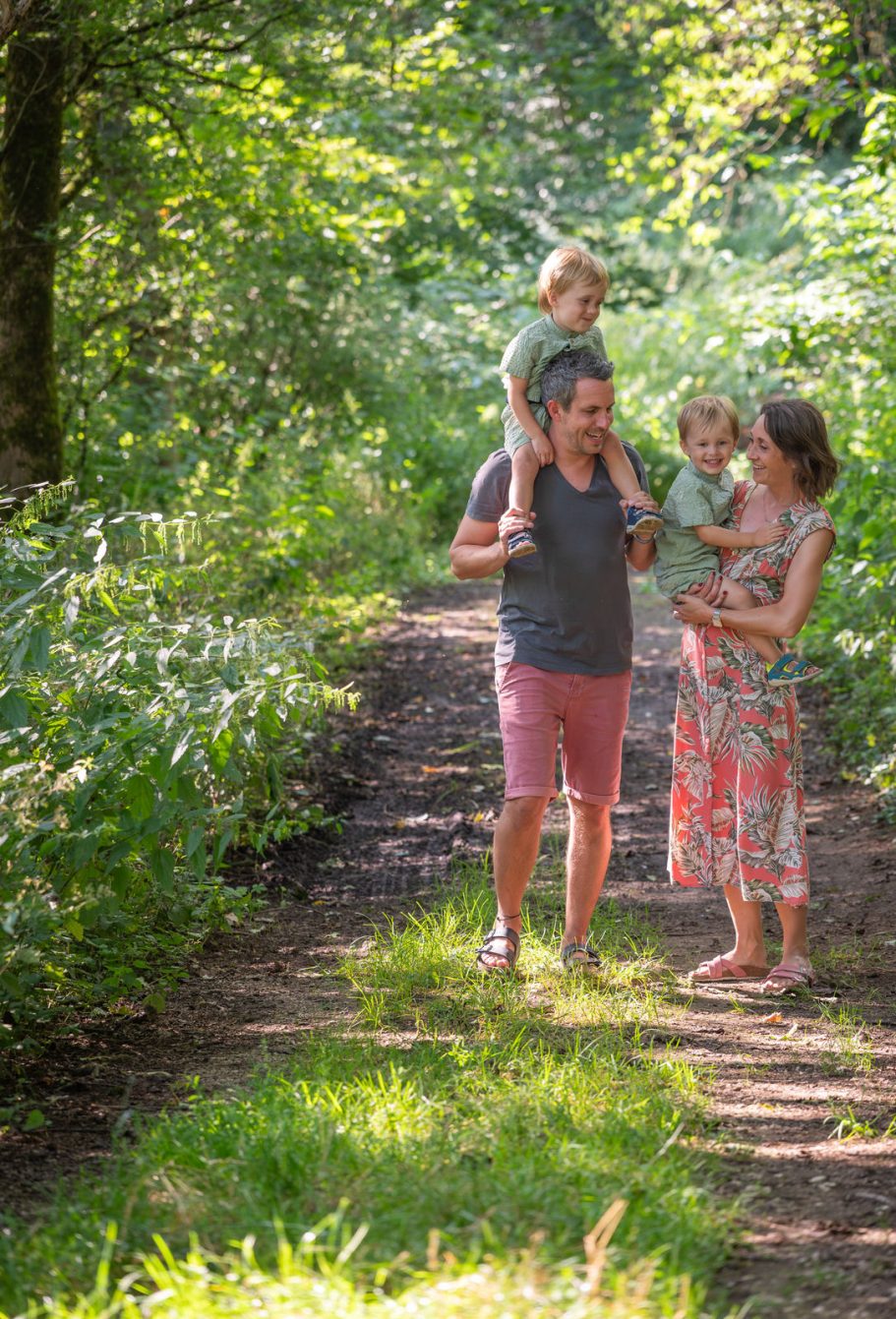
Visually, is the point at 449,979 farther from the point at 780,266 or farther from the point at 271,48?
the point at 780,266

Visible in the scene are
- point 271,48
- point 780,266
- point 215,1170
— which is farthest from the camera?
point 780,266

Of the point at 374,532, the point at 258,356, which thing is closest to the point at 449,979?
the point at 374,532

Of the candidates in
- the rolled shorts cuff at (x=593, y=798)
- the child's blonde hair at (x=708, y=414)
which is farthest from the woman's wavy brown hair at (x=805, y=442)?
the rolled shorts cuff at (x=593, y=798)

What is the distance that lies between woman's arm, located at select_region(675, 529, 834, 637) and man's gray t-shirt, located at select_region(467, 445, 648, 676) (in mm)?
348

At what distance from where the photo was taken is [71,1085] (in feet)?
12.2

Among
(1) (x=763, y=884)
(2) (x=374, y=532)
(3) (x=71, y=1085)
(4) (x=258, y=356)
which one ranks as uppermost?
(4) (x=258, y=356)

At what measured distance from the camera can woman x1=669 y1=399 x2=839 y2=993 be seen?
173 inches

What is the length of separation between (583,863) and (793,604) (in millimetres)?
1081

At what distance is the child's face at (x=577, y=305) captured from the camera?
14.3ft

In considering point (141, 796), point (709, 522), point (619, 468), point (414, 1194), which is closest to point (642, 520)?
point (619, 468)

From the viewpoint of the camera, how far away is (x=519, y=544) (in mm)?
4109

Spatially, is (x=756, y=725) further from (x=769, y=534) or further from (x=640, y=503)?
(x=640, y=503)

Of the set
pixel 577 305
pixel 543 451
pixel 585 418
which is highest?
pixel 577 305

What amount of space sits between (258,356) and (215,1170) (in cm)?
1264
